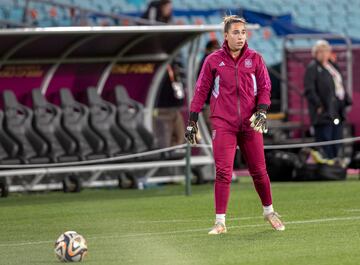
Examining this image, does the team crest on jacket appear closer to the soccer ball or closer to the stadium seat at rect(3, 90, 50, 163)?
the soccer ball

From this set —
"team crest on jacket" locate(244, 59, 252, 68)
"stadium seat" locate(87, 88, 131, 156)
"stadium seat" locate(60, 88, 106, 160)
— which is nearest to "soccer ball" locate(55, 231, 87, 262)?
"team crest on jacket" locate(244, 59, 252, 68)

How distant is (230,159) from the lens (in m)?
13.0

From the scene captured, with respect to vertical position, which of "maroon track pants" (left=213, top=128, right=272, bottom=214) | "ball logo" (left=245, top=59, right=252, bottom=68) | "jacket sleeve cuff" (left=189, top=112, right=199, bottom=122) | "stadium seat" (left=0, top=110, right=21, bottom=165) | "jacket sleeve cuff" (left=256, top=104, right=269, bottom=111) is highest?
"ball logo" (left=245, top=59, right=252, bottom=68)

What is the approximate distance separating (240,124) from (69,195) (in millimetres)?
7583

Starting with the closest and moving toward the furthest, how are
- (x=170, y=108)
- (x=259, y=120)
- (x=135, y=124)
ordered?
(x=259, y=120) < (x=135, y=124) < (x=170, y=108)

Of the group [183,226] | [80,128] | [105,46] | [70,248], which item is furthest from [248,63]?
[105,46]

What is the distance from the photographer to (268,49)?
31297 mm

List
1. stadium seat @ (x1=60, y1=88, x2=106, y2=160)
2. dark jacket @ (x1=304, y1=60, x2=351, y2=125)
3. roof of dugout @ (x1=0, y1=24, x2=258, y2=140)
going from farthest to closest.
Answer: dark jacket @ (x1=304, y1=60, x2=351, y2=125)
stadium seat @ (x1=60, y1=88, x2=106, y2=160)
roof of dugout @ (x1=0, y1=24, x2=258, y2=140)

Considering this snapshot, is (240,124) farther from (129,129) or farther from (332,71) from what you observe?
(332,71)

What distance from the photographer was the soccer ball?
424 inches

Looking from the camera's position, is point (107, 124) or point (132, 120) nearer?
point (107, 124)

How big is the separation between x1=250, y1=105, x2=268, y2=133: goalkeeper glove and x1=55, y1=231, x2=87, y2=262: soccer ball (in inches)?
108

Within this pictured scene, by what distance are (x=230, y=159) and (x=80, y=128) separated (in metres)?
8.95

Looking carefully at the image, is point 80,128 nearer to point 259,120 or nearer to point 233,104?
point 233,104
